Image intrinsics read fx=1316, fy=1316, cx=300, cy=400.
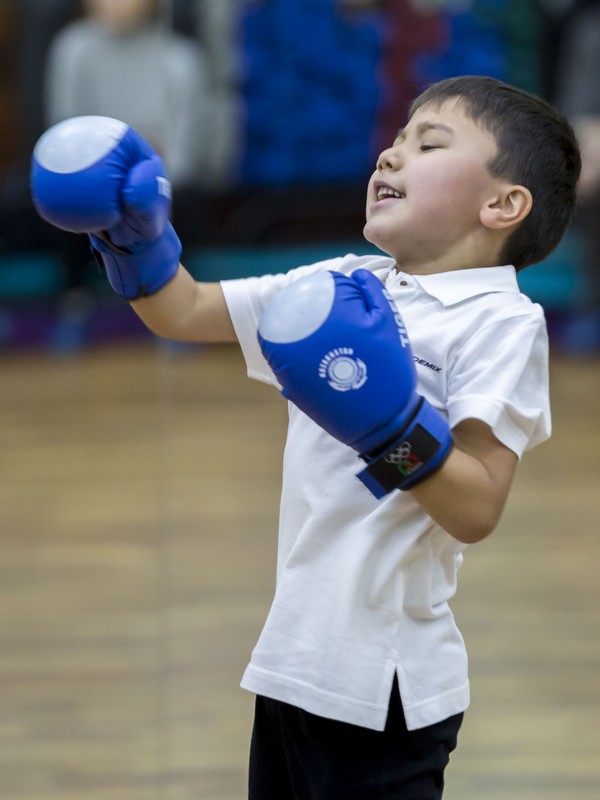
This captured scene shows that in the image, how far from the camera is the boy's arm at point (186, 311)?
1.05m

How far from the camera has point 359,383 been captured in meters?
0.84

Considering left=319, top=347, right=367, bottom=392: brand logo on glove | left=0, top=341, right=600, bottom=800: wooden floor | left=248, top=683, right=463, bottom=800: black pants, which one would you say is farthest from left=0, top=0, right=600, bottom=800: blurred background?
left=319, top=347, right=367, bottom=392: brand logo on glove

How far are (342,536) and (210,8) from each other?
359 centimetres

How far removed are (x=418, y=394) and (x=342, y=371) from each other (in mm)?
64

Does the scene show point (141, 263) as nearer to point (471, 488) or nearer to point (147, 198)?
point (147, 198)

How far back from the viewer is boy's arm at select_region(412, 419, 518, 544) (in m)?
0.85

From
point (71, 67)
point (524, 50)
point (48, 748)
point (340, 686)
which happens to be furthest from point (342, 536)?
point (524, 50)

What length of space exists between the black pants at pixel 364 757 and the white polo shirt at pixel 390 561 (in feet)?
0.08

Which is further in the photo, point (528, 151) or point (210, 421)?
point (210, 421)

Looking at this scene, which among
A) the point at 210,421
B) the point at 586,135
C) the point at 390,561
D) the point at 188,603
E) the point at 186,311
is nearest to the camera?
the point at 390,561

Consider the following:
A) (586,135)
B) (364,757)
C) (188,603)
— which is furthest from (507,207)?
(586,135)

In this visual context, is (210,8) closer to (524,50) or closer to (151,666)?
(524,50)

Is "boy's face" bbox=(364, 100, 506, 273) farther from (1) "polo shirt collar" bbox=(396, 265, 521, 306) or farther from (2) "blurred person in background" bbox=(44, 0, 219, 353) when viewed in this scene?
(2) "blurred person in background" bbox=(44, 0, 219, 353)

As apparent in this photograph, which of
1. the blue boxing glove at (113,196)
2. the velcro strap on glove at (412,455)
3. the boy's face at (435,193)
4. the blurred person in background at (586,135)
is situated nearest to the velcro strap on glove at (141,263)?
the blue boxing glove at (113,196)
